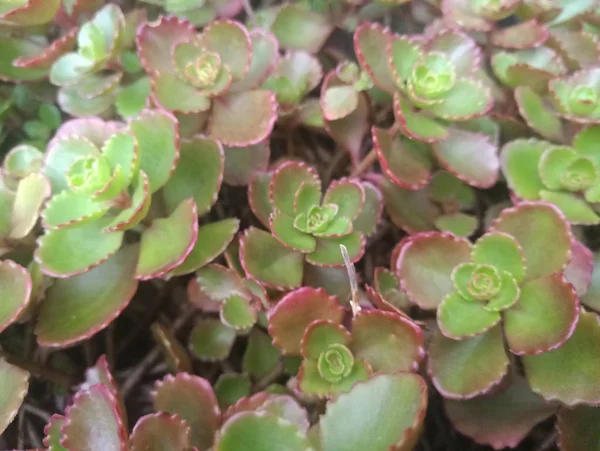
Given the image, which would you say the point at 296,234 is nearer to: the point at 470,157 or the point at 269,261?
the point at 269,261

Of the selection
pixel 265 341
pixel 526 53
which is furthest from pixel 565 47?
pixel 265 341

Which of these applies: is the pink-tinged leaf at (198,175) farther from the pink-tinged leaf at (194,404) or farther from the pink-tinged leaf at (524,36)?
the pink-tinged leaf at (524,36)

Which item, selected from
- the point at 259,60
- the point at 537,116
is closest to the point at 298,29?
the point at 259,60

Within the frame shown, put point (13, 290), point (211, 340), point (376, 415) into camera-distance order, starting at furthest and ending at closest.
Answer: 1. point (211, 340)
2. point (13, 290)
3. point (376, 415)

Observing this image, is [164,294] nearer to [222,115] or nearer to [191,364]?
[191,364]

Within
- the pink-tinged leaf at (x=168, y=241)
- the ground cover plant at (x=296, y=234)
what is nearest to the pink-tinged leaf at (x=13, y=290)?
the ground cover plant at (x=296, y=234)

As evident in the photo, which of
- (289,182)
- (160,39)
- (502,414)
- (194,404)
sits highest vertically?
(160,39)
